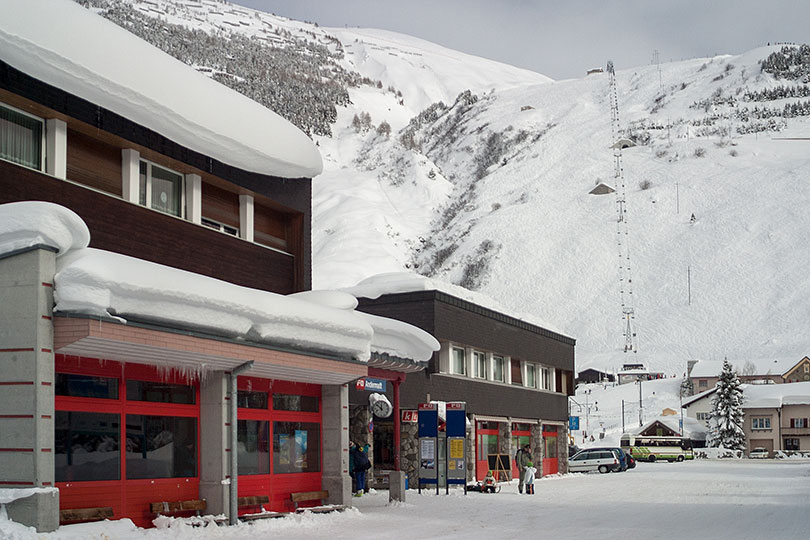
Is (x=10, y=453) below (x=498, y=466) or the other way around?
the other way around

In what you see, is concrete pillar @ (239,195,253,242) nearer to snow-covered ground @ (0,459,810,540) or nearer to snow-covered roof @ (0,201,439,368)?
snow-covered roof @ (0,201,439,368)

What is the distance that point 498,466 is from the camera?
39.2m

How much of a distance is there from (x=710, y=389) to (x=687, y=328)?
31.4 feet

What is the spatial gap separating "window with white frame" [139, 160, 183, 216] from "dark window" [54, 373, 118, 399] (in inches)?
178

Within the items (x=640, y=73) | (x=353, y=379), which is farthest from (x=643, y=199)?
(x=353, y=379)

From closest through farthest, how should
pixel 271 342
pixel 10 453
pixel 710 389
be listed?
pixel 10 453, pixel 271 342, pixel 710 389

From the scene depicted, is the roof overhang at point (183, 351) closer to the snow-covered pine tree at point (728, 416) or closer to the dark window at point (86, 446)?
the dark window at point (86, 446)

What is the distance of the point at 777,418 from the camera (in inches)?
3920

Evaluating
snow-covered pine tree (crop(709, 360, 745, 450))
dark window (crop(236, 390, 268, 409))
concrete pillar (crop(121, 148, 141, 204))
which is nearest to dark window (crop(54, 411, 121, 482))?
dark window (crop(236, 390, 268, 409))

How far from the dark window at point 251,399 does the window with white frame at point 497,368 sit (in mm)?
20374

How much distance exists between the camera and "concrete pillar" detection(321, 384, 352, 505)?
2205cm

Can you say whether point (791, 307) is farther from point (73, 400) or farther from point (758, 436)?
Answer: point (73, 400)

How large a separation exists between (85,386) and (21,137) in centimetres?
427

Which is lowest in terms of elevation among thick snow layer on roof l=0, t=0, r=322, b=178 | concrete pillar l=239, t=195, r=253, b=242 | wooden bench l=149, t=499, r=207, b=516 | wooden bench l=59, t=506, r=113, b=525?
wooden bench l=149, t=499, r=207, b=516
